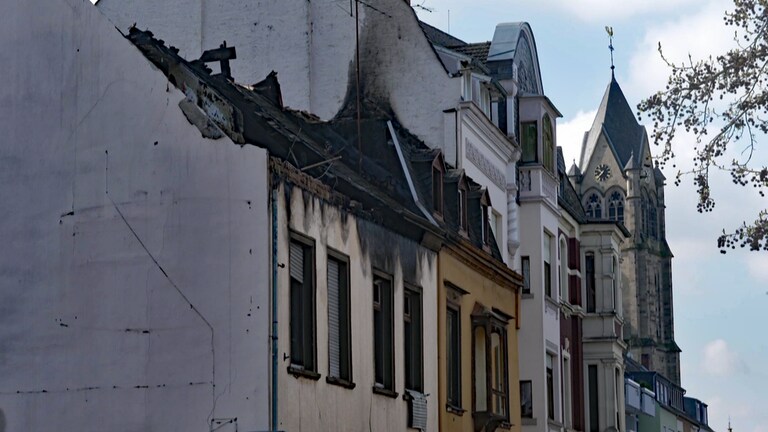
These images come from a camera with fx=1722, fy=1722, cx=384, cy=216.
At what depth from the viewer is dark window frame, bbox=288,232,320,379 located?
23312mm

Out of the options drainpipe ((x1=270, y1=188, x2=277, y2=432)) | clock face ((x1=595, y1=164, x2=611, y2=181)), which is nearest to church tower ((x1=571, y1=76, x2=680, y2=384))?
clock face ((x1=595, y1=164, x2=611, y2=181))

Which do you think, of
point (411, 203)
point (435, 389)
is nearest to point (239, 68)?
point (411, 203)

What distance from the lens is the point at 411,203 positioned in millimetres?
31406

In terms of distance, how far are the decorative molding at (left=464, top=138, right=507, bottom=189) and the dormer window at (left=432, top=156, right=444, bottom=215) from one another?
4219 millimetres

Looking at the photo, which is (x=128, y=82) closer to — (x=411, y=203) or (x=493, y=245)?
(x=411, y=203)

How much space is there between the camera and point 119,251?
22.9 metres

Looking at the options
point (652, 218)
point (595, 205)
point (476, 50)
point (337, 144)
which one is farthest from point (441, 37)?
point (652, 218)

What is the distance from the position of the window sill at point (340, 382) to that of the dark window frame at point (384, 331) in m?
1.74

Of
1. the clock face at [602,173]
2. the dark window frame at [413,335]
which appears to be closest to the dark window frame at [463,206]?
the dark window frame at [413,335]

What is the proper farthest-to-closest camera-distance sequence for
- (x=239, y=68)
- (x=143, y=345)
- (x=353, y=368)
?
(x=239, y=68) → (x=353, y=368) → (x=143, y=345)

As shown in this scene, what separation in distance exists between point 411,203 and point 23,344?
399 inches

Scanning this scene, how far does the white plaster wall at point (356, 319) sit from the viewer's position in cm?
2297

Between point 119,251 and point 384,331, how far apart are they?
20.1ft

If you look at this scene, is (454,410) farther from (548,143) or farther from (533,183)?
(548,143)
